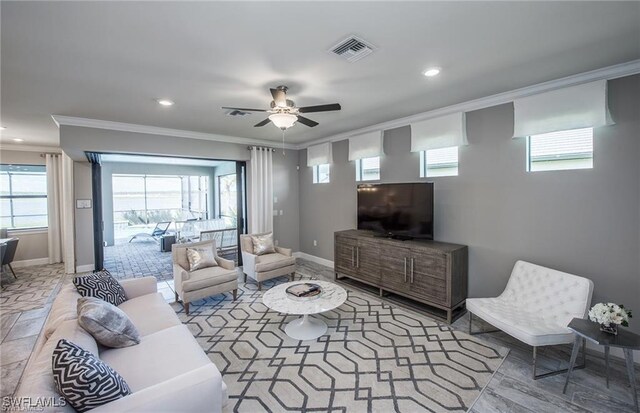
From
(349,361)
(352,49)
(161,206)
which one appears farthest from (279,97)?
(161,206)

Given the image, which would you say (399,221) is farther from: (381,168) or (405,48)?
(405,48)

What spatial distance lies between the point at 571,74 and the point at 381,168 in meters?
2.58

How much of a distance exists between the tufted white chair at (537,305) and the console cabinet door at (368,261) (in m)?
1.39

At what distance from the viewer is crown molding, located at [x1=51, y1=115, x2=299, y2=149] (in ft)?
13.0

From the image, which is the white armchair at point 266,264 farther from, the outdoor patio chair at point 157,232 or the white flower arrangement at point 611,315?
the outdoor patio chair at point 157,232

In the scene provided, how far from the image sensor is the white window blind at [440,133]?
11.9 ft

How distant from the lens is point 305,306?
2.96 metres

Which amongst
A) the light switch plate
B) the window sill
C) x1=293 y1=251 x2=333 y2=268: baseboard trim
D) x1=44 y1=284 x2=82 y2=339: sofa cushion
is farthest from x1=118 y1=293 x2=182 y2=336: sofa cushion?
the window sill

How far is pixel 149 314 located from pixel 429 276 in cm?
316

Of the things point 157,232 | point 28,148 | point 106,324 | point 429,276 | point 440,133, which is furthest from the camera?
point 157,232

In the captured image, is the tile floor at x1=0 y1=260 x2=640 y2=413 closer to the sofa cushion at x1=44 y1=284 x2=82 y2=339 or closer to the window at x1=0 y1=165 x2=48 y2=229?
the sofa cushion at x1=44 y1=284 x2=82 y2=339

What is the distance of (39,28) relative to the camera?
6.13 feet

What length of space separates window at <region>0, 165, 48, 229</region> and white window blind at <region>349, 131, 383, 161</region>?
7124 millimetres

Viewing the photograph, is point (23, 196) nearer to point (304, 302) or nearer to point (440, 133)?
point (304, 302)
